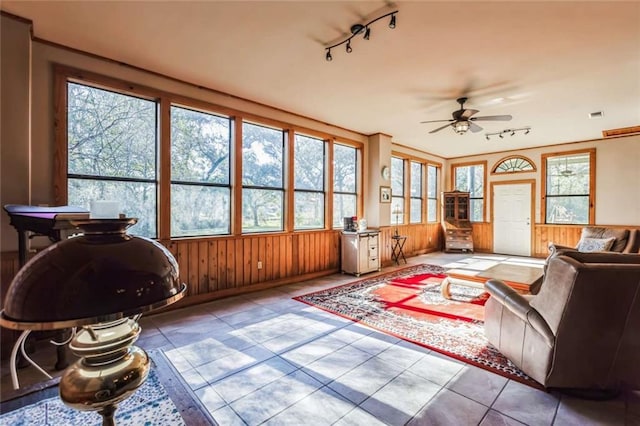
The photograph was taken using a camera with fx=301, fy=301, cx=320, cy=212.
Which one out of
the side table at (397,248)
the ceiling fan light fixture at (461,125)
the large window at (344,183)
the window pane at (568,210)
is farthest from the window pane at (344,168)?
the window pane at (568,210)

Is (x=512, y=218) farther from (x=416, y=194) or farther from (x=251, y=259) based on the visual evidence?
(x=251, y=259)

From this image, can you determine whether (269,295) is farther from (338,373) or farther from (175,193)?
(338,373)

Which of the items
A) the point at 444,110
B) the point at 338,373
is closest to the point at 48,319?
the point at 338,373

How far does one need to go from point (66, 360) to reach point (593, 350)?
3891mm

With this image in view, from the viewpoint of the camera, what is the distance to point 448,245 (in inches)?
334

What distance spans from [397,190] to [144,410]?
666cm

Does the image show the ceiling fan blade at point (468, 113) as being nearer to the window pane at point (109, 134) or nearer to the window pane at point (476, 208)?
the window pane at point (109, 134)

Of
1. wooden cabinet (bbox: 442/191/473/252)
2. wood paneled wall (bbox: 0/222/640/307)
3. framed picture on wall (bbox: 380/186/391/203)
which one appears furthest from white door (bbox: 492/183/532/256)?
framed picture on wall (bbox: 380/186/391/203)

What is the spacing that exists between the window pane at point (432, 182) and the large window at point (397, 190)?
4.41 ft

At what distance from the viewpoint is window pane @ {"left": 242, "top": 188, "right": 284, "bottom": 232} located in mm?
4539

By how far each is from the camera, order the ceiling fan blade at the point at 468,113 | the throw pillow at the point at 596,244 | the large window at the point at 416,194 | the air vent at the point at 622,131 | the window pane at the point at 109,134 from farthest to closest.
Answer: the large window at the point at 416,194 < the air vent at the point at 622,131 < the throw pillow at the point at 596,244 < the ceiling fan blade at the point at 468,113 < the window pane at the point at 109,134

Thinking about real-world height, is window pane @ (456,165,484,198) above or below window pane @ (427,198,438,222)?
above

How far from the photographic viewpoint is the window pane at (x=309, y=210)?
17.3 ft

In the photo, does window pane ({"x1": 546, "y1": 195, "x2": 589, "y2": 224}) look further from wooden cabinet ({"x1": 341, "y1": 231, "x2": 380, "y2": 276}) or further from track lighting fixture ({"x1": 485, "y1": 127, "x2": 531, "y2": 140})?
wooden cabinet ({"x1": 341, "y1": 231, "x2": 380, "y2": 276})
